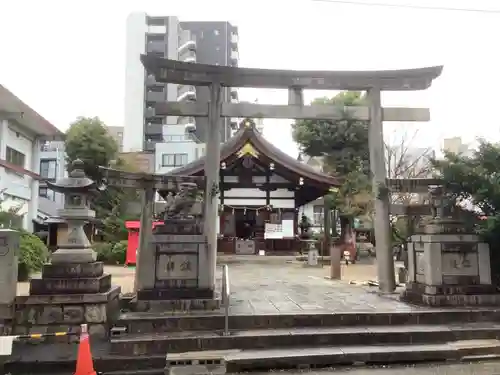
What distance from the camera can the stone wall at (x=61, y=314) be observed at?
7.14 meters

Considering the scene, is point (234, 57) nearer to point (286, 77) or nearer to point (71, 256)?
point (286, 77)

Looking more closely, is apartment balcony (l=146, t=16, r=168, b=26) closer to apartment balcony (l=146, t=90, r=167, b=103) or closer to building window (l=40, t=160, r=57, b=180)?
apartment balcony (l=146, t=90, r=167, b=103)

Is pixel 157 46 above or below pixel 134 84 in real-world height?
above

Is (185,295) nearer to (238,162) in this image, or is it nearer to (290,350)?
(290,350)

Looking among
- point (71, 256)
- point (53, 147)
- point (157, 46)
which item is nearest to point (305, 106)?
point (71, 256)

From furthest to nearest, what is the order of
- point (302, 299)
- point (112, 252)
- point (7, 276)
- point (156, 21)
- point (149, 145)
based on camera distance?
point (156, 21), point (149, 145), point (112, 252), point (302, 299), point (7, 276)

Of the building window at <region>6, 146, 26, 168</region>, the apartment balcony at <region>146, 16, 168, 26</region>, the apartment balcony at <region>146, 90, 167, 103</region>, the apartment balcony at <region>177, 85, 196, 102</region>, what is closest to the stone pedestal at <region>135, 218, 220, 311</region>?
the building window at <region>6, 146, 26, 168</region>

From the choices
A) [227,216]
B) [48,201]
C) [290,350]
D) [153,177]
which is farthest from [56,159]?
[290,350]

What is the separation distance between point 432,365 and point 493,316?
89.9 inches

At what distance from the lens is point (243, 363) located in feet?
19.9

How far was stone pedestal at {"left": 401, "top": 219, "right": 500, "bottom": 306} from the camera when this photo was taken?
8.40 m

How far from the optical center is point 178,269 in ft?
26.5

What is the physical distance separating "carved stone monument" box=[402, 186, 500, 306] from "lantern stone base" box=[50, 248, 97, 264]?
6443mm

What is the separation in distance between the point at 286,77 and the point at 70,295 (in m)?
6.42
